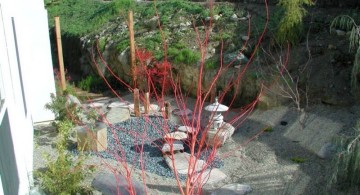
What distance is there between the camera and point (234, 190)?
17.3ft

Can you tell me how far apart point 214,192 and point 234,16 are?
613cm

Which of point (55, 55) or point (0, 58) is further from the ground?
point (0, 58)

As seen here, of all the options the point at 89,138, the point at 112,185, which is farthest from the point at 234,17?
the point at 112,185

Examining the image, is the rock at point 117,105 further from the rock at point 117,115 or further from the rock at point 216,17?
the rock at point 216,17

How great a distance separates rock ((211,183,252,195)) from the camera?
5.23 metres

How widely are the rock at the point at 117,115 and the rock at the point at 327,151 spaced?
363 centimetres

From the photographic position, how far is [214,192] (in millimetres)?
5281

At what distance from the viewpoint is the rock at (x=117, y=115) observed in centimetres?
795

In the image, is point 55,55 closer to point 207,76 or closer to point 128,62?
point 128,62

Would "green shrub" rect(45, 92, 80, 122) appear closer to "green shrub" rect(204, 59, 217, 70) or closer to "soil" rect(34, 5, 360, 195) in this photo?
"soil" rect(34, 5, 360, 195)

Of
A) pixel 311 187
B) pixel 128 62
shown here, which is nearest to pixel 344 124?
pixel 311 187

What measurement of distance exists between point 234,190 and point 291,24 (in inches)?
165

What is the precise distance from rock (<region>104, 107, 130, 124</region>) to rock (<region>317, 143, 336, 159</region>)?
11.9 feet

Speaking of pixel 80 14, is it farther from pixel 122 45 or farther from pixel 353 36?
pixel 353 36
